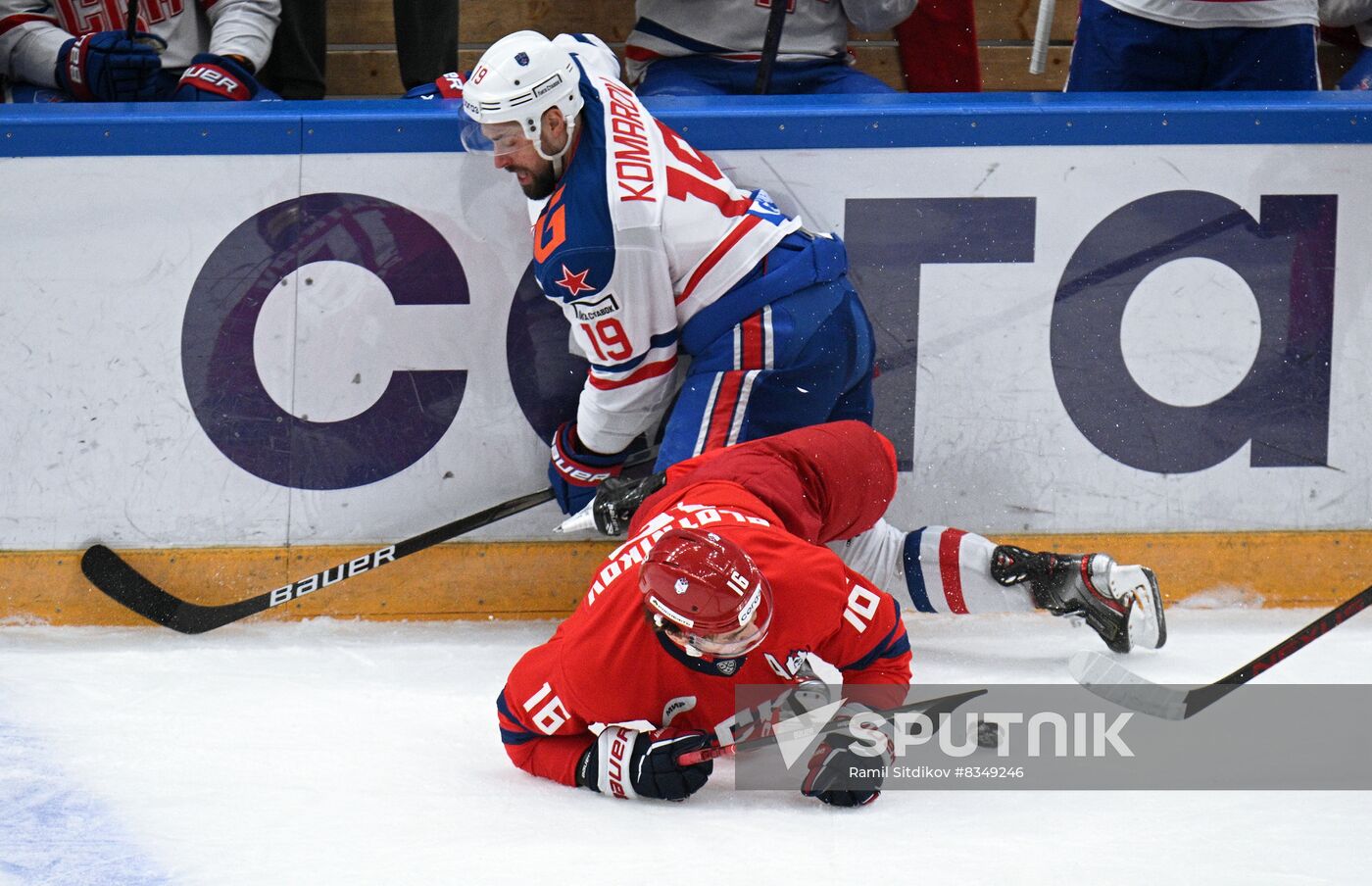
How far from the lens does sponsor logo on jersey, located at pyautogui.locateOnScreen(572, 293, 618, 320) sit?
291 cm

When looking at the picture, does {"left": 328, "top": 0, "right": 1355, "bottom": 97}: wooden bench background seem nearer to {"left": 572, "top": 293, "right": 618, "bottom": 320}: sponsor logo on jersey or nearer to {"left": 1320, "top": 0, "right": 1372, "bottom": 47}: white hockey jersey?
{"left": 1320, "top": 0, "right": 1372, "bottom": 47}: white hockey jersey

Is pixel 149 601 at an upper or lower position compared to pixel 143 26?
lower

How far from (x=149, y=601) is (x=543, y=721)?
1.17m

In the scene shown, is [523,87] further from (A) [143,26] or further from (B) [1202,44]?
(B) [1202,44]

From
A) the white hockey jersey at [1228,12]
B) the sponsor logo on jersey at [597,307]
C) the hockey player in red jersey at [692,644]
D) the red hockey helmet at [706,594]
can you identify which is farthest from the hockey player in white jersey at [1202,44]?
the red hockey helmet at [706,594]

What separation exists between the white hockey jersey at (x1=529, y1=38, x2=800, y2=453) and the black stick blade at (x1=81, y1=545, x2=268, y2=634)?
0.87m

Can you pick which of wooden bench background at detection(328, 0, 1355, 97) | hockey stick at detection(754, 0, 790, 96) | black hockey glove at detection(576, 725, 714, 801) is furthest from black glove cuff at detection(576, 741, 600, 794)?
wooden bench background at detection(328, 0, 1355, 97)

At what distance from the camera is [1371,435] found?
10.8 feet

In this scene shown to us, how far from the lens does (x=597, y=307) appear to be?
2.91m

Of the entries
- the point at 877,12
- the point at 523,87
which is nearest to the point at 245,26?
the point at 523,87

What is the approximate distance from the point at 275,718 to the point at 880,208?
1578 mm

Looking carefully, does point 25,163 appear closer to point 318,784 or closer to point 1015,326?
point 318,784

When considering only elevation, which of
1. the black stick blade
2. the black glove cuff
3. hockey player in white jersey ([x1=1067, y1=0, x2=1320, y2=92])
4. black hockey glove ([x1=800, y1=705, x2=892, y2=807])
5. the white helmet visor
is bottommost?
the black stick blade

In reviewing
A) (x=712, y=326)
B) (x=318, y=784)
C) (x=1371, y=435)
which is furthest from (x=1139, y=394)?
(x=318, y=784)
